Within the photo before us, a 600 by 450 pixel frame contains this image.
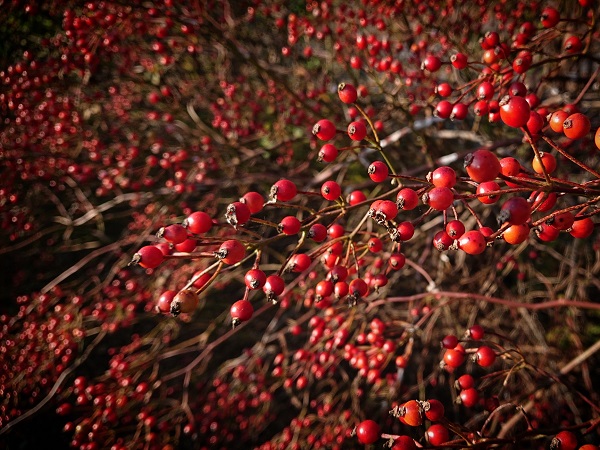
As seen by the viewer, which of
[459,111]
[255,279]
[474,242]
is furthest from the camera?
[459,111]

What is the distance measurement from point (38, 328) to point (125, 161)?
2.25m

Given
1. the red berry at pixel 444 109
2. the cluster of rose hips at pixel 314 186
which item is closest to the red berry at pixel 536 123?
the cluster of rose hips at pixel 314 186

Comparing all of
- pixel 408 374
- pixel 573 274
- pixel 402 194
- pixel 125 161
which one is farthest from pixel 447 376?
pixel 125 161

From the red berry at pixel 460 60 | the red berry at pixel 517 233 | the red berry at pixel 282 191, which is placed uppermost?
the red berry at pixel 282 191

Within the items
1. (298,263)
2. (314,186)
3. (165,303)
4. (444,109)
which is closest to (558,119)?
(444,109)

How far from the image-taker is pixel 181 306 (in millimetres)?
1210

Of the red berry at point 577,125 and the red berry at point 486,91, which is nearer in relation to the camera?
the red berry at point 577,125

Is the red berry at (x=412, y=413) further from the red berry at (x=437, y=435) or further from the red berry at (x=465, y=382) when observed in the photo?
the red berry at (x=465, y=382)

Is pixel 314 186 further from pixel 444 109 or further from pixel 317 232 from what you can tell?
pixel 317 232

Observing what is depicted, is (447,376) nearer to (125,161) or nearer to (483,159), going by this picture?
(483,159)

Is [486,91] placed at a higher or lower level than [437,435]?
higher

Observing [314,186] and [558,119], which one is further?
[314,186]

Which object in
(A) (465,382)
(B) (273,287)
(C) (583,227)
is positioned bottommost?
(A) (465,382)

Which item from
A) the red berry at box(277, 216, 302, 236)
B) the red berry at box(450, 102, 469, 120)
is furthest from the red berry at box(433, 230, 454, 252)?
the red berry at box(450, 102, 469, 120)
